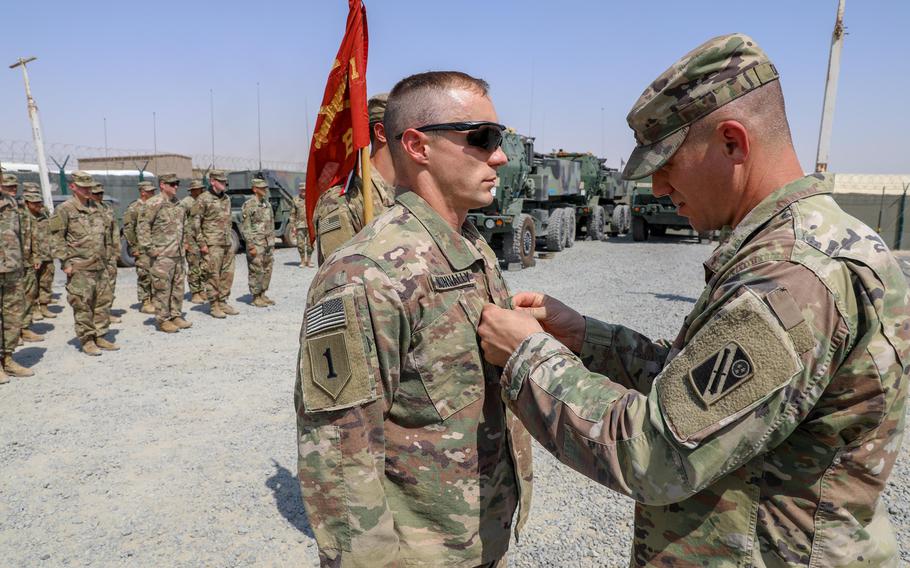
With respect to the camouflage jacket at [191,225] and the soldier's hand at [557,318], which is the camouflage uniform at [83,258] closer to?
the camouflage jacket at [191,225]

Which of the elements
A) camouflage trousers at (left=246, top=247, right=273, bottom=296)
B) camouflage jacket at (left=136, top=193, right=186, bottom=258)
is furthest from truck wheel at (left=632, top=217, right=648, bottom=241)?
camouflage jacket at (left=136, top=193, right=186, bottom=258)

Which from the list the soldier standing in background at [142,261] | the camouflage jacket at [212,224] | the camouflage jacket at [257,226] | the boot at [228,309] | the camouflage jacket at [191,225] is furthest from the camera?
the camouflage jacket at [257,226]

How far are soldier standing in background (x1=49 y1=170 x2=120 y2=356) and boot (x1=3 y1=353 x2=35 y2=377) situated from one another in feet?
2.63

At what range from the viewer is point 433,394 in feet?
5.11

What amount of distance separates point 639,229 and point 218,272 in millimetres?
14254

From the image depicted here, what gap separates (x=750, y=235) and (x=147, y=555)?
3.30 meters

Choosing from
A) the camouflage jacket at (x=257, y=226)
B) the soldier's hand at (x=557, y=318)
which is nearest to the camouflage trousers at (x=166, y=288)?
A: the camouflage jacket at (x=257, y=226)

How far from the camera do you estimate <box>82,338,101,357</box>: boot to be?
696 centimetres

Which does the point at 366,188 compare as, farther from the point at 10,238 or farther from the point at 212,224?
the point at 212,224

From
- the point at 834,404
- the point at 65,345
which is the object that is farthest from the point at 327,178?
the point at 65,345

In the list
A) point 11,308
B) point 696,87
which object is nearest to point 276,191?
point 11,308

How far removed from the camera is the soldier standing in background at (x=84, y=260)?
7062 millimetres

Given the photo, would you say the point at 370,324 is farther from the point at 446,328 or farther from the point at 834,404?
the point at 834,404

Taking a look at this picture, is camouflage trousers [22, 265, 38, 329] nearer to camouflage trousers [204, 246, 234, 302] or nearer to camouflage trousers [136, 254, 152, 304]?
camouflage trousers [136, 254, 152, 304]
